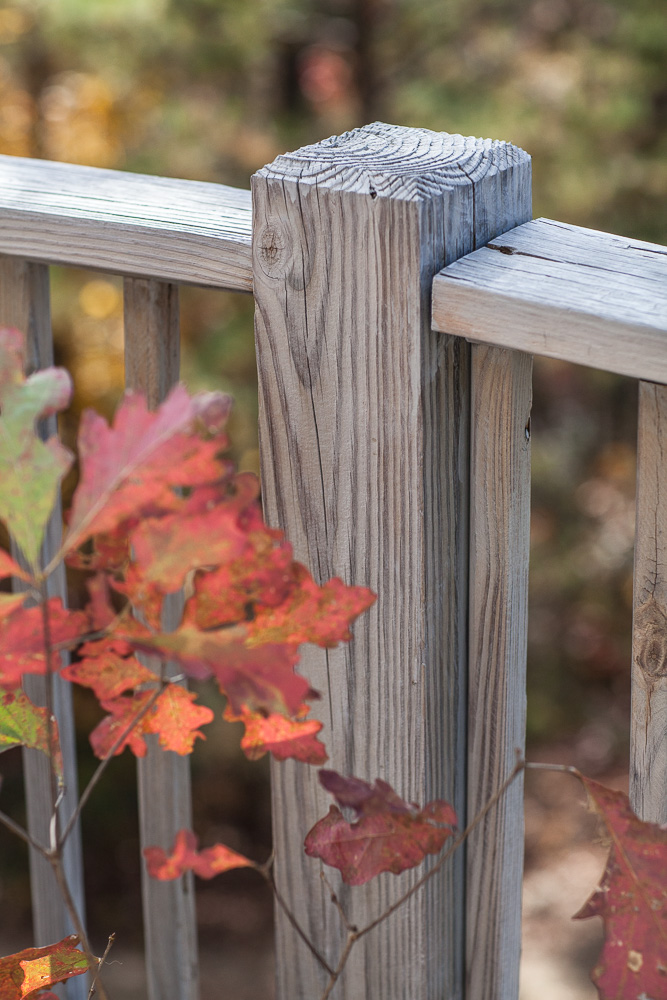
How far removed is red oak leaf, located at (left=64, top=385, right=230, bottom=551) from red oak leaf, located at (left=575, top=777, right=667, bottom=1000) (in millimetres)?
335

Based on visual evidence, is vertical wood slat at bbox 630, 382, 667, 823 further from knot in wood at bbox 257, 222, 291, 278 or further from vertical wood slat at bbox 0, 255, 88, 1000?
vertical wood slat at bbox 0, 255, 88, 1000

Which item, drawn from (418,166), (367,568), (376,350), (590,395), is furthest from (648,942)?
(590,395)

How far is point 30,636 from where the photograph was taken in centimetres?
61

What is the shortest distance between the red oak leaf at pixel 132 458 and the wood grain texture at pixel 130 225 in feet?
1.07

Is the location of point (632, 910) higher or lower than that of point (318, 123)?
lower

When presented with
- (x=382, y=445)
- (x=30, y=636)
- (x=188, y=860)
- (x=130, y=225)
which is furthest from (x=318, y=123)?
(x=30, y=636)

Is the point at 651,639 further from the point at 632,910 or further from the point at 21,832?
the point at 21,832

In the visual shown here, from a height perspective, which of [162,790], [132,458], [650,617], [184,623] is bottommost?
[162,790]

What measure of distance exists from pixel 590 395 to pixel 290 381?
A: 4.40 m

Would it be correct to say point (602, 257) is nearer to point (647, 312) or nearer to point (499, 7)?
point (647, 312)

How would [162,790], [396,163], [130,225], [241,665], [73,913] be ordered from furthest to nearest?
[162,790], [130,225], [396,163], [73,913], [241,665]

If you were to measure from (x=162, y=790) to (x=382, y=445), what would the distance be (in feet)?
1.63

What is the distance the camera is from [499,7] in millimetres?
3705

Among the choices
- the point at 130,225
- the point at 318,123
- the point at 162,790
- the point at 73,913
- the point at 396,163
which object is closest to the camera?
the point at 73,913
